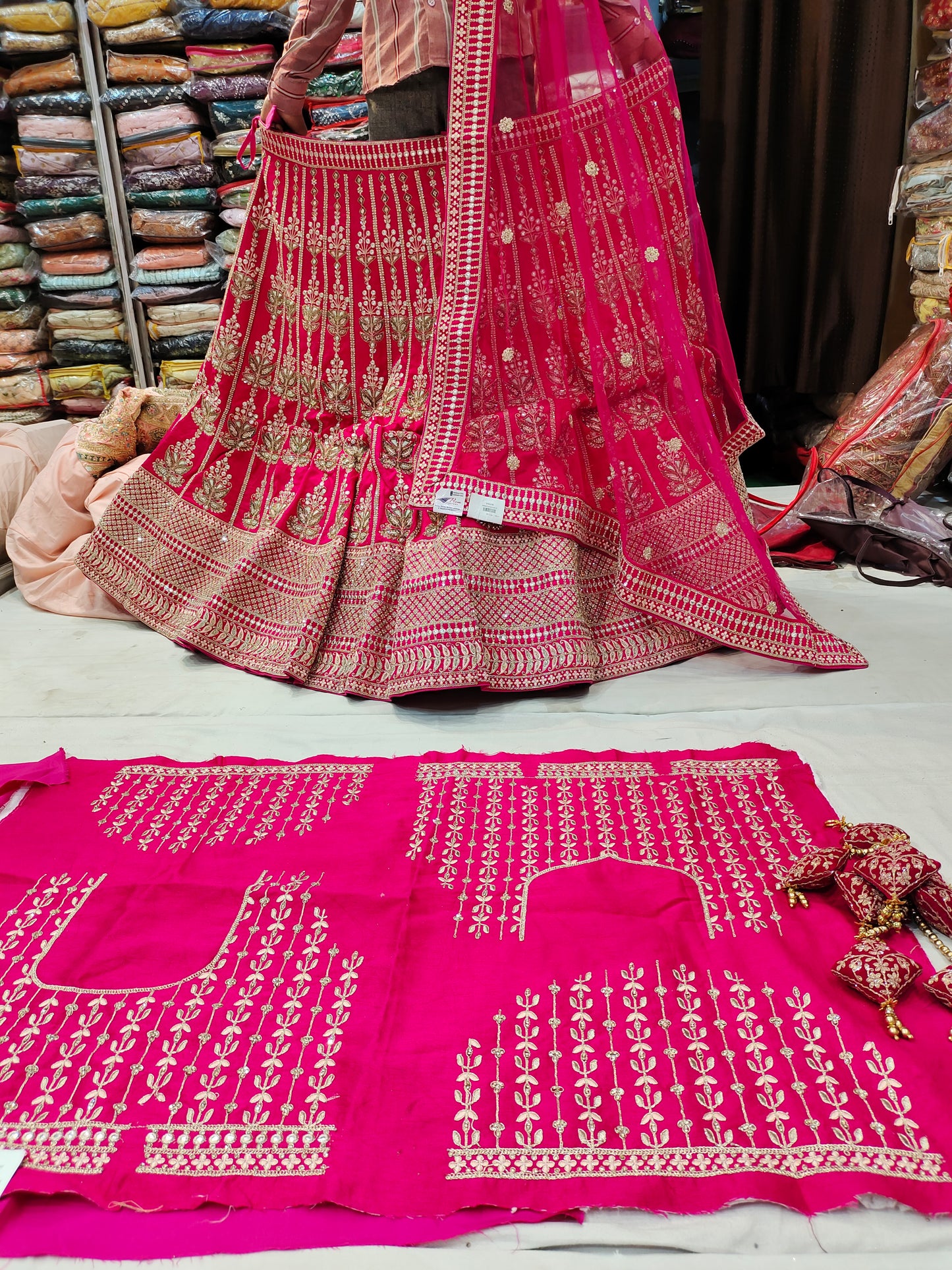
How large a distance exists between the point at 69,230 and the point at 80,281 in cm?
20

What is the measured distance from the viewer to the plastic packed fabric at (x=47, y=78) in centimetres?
378

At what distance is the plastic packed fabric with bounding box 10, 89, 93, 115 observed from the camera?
379 centimetres

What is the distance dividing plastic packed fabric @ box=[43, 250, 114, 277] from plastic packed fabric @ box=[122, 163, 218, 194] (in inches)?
12.0

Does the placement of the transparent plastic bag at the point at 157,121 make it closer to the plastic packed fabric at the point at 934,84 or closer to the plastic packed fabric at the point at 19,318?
the plastic packed fabric at the point at 19,318

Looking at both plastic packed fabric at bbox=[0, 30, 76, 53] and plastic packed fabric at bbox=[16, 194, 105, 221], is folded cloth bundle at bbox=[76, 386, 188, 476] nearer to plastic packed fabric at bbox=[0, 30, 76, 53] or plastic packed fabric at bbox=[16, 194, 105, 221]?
plastic packed fabric at bbox=[16, 194, 105, 221]

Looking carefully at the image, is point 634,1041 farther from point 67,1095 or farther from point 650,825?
point 67,1095

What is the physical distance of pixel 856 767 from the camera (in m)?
1.63

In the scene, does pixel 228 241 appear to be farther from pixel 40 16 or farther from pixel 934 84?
pixel 934 84

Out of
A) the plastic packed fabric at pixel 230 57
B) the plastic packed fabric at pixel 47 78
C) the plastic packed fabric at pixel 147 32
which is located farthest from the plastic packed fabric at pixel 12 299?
the plastic packed fabric at pixel 230 57

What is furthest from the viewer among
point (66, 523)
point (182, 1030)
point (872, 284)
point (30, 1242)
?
point (872, 284)

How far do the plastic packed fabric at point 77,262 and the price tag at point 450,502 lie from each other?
275 cm

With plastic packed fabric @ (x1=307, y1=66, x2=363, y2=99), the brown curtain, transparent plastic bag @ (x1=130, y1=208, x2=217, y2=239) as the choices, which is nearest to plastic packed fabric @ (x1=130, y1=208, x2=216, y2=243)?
Answer: transparent plastic bag @ (x1=130, y1=208, x2=217, y2=239)

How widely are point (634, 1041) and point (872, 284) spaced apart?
2938mm

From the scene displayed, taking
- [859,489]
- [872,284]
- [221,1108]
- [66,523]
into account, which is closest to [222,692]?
[66,523]
